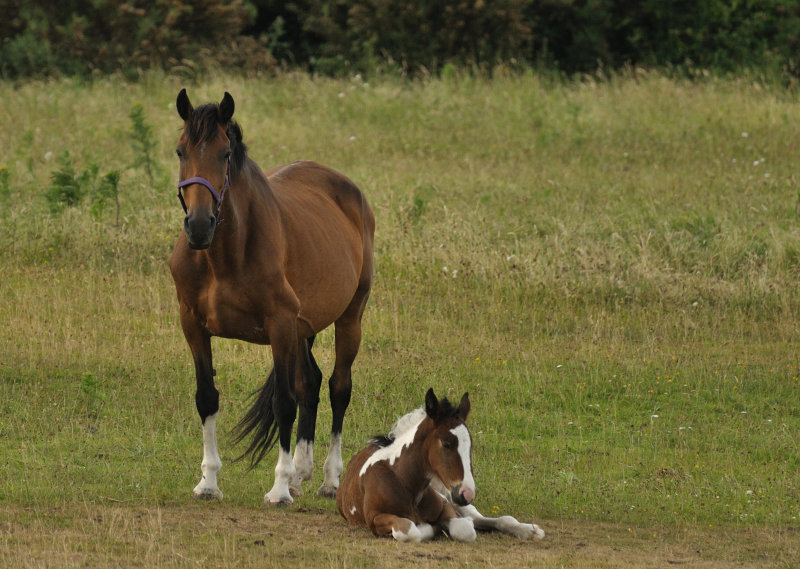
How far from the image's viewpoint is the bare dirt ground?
605 centimetres

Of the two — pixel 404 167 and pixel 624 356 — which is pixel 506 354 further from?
pixel 404 167

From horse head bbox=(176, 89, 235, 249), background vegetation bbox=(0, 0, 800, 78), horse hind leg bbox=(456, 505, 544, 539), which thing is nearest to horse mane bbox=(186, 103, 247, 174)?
horse head bbox=(176, 89, 235, 249)

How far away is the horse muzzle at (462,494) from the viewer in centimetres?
618

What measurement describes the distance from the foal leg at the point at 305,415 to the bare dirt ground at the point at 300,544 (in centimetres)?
82

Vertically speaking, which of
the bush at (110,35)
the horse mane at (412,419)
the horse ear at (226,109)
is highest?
the bush at (110,35)

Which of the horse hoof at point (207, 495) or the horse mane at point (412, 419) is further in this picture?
the horse hoof at point (207, 495)

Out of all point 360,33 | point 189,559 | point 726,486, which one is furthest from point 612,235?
point 360,33

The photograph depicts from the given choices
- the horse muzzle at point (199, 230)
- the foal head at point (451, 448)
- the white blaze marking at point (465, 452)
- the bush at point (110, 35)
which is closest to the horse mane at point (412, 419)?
the foal head at point (451, 448)

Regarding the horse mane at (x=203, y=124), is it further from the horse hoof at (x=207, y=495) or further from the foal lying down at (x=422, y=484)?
the horse hoof at (x=207, y=495)

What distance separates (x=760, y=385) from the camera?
11.1 m

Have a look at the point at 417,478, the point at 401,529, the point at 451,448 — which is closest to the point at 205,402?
the point at 417,478

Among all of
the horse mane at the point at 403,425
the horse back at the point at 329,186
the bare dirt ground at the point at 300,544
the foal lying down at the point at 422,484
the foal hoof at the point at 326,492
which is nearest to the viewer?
Result: the bare dirt ground at the point at 300,544

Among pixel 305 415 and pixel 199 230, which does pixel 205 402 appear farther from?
pixel 199 230

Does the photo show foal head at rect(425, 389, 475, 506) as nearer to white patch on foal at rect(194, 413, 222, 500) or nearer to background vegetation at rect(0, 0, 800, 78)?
white patch on foal at rect(194, 413, 222, 500)
